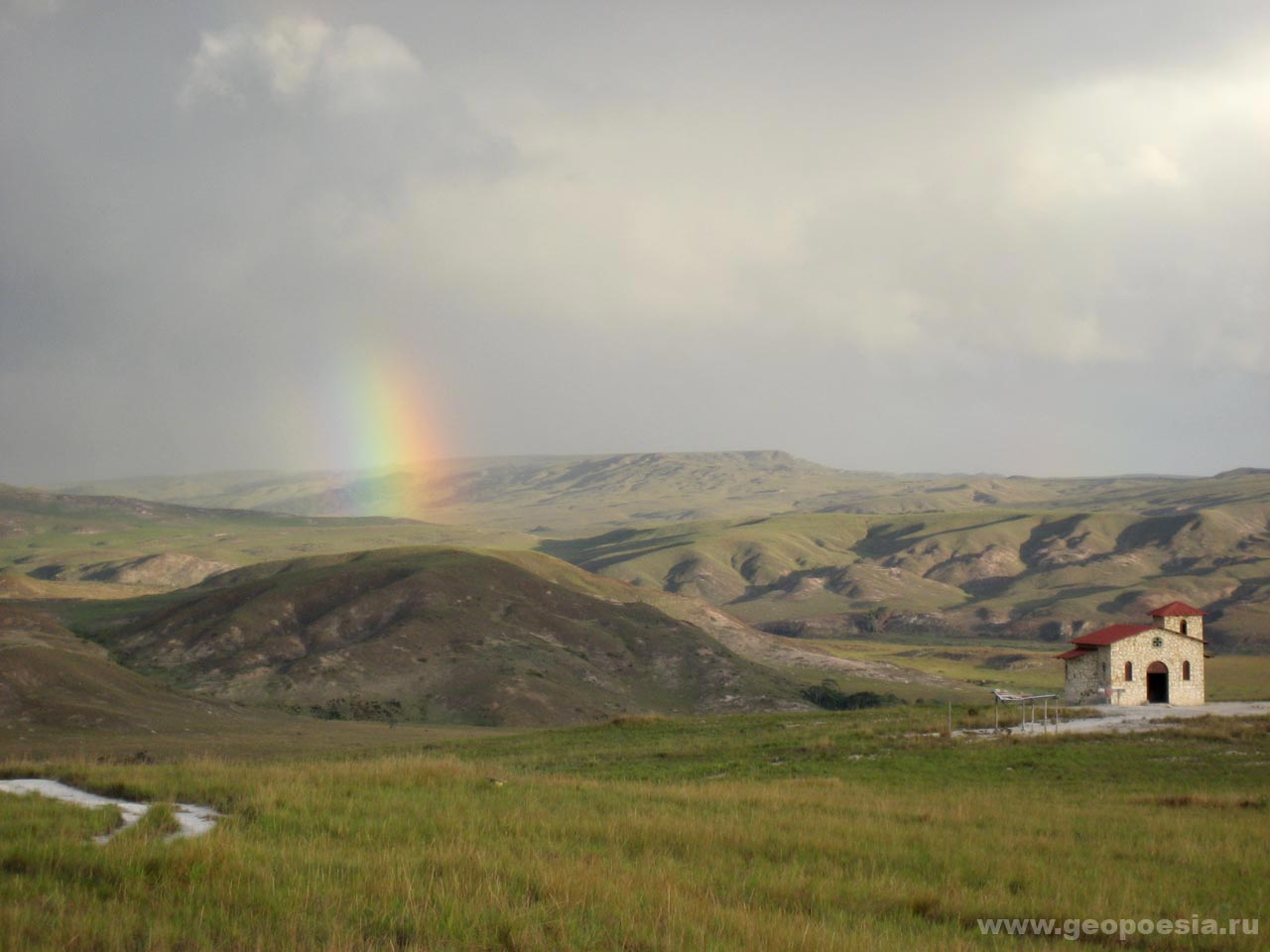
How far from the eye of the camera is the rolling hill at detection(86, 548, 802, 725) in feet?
220

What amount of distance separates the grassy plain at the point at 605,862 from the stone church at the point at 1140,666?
2695 cm

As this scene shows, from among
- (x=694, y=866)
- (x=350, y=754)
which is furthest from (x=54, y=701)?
(x=694, y=866)

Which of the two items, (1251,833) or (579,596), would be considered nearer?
(1251,833)

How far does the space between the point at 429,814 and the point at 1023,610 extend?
549 feet

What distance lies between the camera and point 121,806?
42.6 ft

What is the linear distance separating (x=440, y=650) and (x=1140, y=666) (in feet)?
154

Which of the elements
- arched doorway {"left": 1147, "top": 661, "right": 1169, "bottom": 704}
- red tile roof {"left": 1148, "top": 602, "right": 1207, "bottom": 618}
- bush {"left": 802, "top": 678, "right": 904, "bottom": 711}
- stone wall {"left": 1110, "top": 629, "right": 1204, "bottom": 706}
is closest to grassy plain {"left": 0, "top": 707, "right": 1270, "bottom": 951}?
stone wall {"left": 1110, "top": 629, "right": 1204, "bottom": 706}

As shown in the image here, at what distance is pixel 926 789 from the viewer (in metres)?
21.4

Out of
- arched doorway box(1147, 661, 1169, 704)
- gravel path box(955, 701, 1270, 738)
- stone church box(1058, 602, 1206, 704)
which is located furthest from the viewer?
arched doorway box(1147, 661, 1169, 704)

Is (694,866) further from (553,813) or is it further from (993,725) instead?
(993,725)

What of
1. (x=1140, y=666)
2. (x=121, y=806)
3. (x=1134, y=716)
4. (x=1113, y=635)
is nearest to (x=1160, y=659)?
(x=1140, y=666)

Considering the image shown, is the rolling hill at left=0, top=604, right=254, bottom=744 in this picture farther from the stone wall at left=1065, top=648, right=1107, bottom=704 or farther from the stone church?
the stone church

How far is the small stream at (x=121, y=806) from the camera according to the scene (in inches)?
444

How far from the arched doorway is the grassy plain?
93.2 ft
